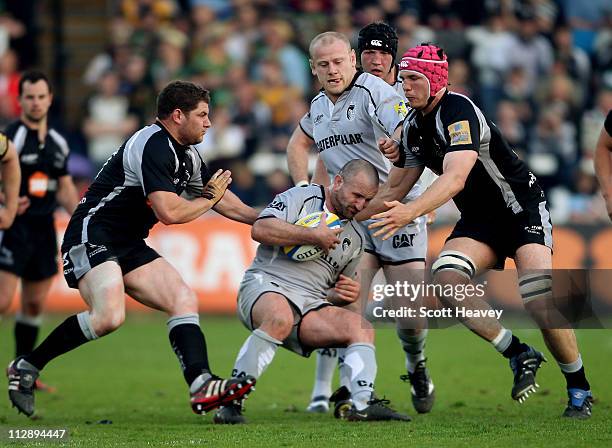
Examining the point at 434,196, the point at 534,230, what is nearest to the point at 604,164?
the point at 534,230

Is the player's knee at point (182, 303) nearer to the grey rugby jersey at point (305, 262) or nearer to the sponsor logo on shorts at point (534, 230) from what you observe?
the grey rugby jersey at point (305, 262)

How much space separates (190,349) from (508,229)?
2.64m

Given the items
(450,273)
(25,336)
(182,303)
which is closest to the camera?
(450,273)

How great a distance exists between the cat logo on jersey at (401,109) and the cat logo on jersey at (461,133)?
1.07m

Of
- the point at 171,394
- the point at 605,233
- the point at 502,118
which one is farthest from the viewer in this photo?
the point at 502,118

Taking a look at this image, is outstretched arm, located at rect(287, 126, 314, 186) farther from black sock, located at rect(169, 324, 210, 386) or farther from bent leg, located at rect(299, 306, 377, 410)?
black sock, located at rect(169, 324, 210, 386)

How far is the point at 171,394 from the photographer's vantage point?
10.9 metres

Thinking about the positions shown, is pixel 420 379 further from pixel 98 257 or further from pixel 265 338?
pixel 98 257

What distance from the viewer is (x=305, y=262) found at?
888 cm

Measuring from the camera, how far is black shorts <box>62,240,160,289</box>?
8.70 m

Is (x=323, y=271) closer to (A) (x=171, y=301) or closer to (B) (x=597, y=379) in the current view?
(A) (x=171, y=301)

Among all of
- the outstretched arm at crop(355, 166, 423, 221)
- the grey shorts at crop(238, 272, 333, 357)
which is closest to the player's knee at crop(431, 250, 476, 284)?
the outstretched arm at crop(355, 166, 423, 221)

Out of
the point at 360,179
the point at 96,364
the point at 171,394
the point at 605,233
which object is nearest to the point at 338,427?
the point at 360,179

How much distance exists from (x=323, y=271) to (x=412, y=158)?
3.72 ft
